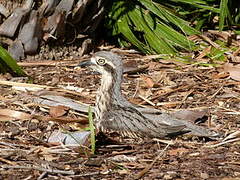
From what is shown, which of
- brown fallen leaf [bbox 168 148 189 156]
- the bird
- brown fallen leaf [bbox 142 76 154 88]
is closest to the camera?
brown fallen leaf [bbox 168 148 189 156]

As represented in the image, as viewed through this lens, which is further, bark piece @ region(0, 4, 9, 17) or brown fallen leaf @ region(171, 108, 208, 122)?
bark piece @ region(0, 4, 9, 17)

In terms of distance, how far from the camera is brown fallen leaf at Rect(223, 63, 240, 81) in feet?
20.8

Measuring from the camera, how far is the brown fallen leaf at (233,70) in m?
6.34

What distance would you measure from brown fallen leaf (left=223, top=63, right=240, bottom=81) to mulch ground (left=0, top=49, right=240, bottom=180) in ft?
0.11

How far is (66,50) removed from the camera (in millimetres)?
7047

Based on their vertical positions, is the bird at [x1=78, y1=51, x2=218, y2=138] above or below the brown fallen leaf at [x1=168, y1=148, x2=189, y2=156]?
above

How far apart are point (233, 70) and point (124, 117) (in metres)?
1.82

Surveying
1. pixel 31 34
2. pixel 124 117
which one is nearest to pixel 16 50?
pixel 31 34

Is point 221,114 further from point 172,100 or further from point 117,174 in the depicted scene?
point 117,174

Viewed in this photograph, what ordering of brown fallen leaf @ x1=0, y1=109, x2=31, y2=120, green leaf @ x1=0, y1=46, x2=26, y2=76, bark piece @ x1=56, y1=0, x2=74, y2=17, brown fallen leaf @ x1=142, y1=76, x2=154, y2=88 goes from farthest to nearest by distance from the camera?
1. bark piece @ x1=56, y1=0, x2=74, y2=17
2. brown fallen leaf @ x1=142, y1=76, x2=154, y2=88
3. green leaf @ x1=0, y1=46, x2=26, y2=76
4. brown fallen leaf @ x1=0, y1=109, x2=31, y2=120

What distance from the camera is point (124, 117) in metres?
4.97

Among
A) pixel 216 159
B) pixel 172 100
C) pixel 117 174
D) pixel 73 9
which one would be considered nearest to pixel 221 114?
pixel 172 100

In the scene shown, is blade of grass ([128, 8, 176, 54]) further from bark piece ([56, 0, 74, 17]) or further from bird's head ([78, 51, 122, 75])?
bird's head ([78, 51, 122, 75])

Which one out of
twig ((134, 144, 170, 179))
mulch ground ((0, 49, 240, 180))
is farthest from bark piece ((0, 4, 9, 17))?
twig ((134, 144, 170, 179))
